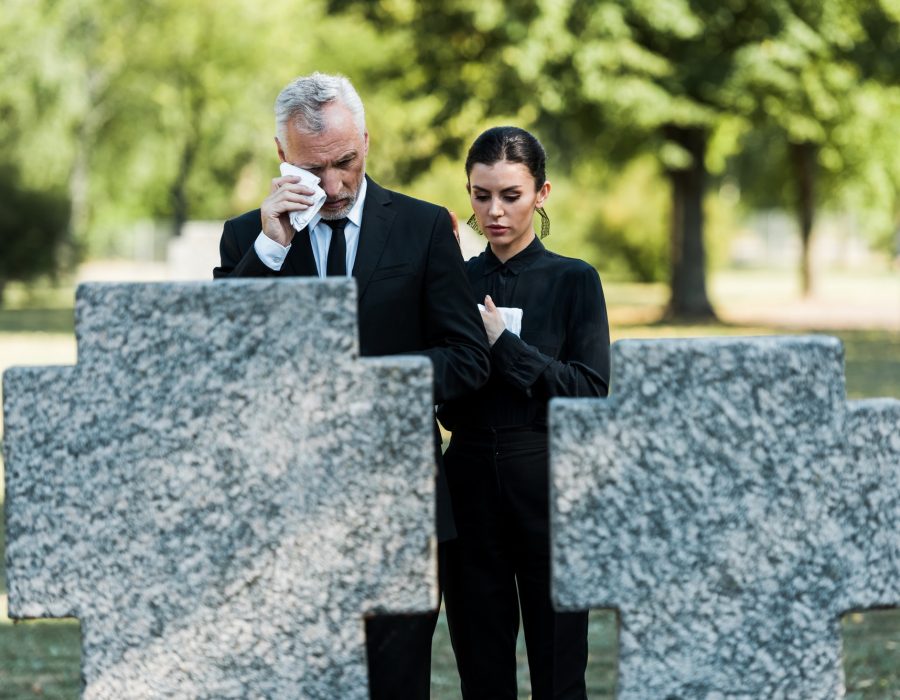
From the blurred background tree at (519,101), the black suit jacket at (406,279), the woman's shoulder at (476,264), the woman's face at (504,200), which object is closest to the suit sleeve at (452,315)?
the black suit jacket at (406,279)

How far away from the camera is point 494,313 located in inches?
138

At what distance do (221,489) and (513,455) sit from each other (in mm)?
1264

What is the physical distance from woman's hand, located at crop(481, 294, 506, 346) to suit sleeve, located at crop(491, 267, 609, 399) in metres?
0.02

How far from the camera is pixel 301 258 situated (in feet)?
10.6

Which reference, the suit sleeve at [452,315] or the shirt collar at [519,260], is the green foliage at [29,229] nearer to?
the shirt collar at [519,260]

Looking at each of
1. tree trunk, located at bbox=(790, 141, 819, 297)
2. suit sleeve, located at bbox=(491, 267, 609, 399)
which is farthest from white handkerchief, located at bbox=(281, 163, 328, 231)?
tree trunk, located at bbox=(790, 141, 819, 297)

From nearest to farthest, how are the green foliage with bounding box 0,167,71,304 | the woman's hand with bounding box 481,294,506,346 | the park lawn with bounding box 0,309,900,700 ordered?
the woman's hand with bounding box 481,294,506,346
the park lawn with bounding box 0,309,900,700
the green foliage with bounding box 0,167,71,304

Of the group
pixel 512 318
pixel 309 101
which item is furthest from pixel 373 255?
pixel 512 318

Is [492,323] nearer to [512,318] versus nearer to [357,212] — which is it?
→ [512,318]

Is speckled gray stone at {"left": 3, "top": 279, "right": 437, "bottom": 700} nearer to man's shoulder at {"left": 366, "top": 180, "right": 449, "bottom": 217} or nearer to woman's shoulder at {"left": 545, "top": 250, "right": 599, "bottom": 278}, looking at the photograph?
man's shoulder at {"left": 366, "top": 180, "right": 449, "bottom": 217}

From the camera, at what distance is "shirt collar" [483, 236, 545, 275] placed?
153 inches

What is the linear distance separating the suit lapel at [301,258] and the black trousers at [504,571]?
2.57 feet

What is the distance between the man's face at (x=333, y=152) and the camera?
3111 mm

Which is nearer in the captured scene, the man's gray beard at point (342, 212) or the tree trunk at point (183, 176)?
the man's gray beard at point (342, 212)
